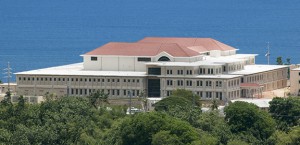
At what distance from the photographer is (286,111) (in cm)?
9112

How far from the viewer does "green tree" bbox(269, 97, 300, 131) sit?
295 ft

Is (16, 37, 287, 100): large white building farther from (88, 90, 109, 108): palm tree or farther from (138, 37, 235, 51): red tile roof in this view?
(88, 90, 109, 108): palm tree

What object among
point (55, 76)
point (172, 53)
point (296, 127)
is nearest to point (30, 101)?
point (55, 76)

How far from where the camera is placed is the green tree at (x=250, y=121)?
85.9m

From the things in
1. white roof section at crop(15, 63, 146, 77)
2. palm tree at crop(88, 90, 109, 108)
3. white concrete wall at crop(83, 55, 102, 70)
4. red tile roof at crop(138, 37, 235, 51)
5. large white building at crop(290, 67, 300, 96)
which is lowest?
palm tree at crop(88, 90, 109, 108)


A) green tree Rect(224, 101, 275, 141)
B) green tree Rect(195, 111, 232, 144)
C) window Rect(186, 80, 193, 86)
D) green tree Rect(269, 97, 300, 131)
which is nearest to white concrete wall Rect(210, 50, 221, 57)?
window Rect(186, 80, 193, 86)

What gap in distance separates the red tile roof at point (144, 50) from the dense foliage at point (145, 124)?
1377 centimetres

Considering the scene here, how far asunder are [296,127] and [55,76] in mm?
26832

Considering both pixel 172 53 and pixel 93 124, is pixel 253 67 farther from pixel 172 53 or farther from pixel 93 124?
pixel 93 124

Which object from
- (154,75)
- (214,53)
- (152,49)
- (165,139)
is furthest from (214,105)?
(214,53)

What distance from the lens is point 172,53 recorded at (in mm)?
108625

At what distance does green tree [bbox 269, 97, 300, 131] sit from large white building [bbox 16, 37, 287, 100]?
1098cm

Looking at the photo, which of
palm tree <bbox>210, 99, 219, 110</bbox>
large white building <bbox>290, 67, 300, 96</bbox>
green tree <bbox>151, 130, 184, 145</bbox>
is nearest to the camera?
green tree <bbox>151, 130, 184, 145</bbox>

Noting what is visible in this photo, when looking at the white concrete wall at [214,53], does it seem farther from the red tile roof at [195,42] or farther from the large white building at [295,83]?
the large white building at [295,83]
